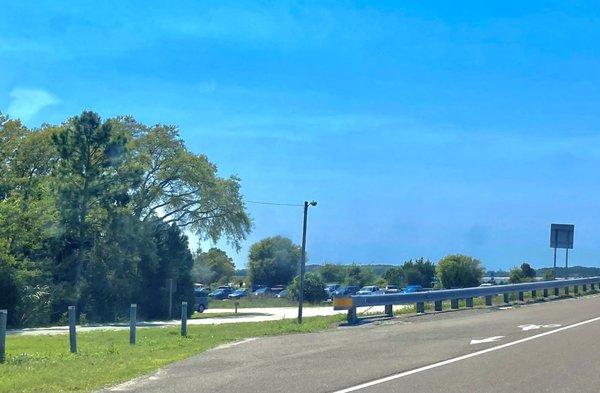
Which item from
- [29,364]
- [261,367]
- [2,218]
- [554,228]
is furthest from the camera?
[2,218]

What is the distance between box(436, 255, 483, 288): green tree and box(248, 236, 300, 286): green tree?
62.1m

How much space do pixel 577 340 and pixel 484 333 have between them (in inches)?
90.9

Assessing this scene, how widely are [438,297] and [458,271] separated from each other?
105 feet

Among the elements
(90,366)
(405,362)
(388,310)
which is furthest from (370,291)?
(90,366)

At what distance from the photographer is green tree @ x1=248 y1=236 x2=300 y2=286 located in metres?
125

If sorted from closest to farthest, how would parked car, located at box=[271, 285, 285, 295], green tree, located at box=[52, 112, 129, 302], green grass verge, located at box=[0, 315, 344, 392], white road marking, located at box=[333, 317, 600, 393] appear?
white road marking, located at box=[333, 317, 600, 393]
green grass verge, located at box=[0, 315, 344, 392]
green tree, located at box=[52, 112, 129, 302]
parked car, located at box=[271, 285, 285, 295]

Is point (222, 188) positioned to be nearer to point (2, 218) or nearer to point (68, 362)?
point (2, 218)

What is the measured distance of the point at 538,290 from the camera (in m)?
36.3

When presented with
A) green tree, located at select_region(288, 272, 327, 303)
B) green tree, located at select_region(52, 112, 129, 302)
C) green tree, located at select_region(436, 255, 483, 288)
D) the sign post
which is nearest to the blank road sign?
the sign post

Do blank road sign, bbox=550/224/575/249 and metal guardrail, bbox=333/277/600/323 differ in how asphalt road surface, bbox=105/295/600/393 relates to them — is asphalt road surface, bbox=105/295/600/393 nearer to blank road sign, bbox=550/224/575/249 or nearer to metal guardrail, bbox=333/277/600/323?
metal guardrail, bbox=333/277/600/323

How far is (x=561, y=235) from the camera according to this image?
139 feet

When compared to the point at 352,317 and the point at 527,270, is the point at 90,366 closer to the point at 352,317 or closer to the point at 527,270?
the point at 352,317

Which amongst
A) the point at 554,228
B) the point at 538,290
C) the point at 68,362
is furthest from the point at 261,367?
the point at 554,228

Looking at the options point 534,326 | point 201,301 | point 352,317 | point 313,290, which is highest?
point 534,326
